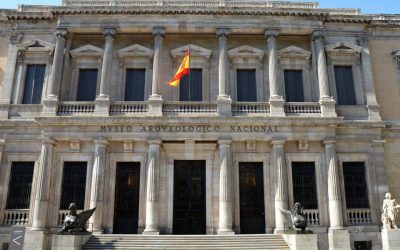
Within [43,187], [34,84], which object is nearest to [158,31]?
[34,84]

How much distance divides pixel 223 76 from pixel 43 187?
11.1 meters

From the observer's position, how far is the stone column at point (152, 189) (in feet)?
63.4

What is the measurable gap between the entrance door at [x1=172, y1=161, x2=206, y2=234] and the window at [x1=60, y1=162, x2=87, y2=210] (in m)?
4.94

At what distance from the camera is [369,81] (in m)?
22.5

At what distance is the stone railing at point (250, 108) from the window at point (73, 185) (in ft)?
28.7

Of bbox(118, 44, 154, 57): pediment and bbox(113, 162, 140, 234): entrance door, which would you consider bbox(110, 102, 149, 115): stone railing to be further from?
bbox(118, 44, 154, 57): pediment

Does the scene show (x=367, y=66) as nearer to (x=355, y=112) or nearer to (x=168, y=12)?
(x=355, y=112)

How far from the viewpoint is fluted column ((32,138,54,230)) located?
63.1ft

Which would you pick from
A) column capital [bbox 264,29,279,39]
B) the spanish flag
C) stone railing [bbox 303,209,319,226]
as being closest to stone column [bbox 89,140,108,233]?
the spanish flag

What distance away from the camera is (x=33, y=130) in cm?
2109

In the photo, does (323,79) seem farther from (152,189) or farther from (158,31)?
(152,189)

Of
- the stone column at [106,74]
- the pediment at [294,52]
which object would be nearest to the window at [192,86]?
the stone column at [106,74]

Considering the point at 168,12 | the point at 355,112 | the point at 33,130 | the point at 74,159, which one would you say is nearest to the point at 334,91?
the point at 355,112

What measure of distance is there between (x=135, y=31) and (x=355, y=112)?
13.5 m
